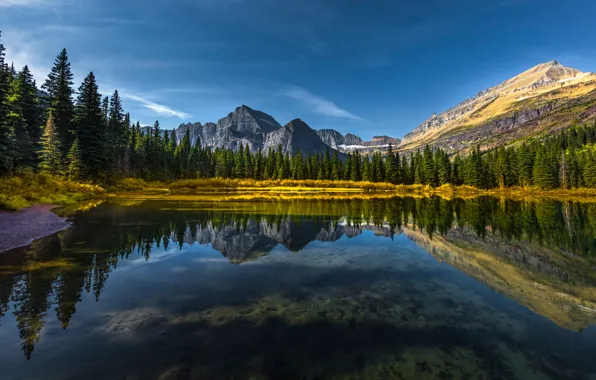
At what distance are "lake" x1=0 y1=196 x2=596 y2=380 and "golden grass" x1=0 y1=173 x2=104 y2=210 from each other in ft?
35.1

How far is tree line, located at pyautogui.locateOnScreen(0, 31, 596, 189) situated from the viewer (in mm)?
43062

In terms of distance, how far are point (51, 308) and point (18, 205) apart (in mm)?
19314

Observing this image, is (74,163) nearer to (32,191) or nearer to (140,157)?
(32,191)

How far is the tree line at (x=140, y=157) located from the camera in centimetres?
4306

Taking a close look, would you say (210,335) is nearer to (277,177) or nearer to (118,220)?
(118,220)

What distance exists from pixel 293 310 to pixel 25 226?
17.5 m

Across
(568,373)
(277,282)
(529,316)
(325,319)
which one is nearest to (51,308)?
(277,282)

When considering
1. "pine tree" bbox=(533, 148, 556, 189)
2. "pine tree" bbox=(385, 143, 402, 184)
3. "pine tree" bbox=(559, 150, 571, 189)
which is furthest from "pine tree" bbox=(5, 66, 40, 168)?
"pine tree" bbox=(559, 150, 571, 189)

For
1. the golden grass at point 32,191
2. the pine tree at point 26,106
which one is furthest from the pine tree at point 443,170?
the pine tree at point 26,106

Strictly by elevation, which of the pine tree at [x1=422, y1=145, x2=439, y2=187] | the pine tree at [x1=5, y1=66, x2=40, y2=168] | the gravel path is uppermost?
the pine tree at [x1=5, y1=66, x2=40, y2=168]

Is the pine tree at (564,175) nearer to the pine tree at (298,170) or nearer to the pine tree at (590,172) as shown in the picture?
the pine tree at (590,172)

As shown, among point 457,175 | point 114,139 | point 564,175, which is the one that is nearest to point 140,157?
point 114,139

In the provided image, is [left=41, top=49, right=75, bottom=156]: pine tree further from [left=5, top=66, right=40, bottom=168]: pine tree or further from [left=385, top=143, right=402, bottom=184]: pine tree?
[left=385, top=143, right=402, bottom=184]: pine tree

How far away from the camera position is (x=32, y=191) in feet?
89.7
